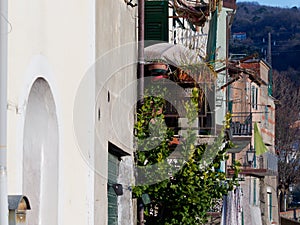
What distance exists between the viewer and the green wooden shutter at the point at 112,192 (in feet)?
36.4

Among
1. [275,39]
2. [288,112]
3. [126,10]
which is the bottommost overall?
[126,10]

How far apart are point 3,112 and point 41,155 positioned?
2085mm

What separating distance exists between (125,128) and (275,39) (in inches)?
5291

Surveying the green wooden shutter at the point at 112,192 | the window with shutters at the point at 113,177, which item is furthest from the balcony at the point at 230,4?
the green wooden shutter at the point at 112,192

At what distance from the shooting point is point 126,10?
12320mm

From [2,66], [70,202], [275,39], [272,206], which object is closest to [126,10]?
[70,202]

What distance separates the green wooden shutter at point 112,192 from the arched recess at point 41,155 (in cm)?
305

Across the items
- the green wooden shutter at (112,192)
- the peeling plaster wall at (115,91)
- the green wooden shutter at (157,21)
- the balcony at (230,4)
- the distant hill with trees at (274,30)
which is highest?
the distant hill with trees at (274,30)

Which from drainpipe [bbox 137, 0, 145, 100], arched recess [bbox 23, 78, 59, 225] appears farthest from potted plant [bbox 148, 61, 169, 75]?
arched recess [bbox 23, 78, 59, 225]

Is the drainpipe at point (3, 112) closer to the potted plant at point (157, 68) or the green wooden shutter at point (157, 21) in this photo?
the potted plant at point (157, 68)

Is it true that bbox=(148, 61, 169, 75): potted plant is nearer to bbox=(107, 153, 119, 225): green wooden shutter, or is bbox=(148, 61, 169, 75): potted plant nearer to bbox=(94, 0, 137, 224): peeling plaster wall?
bbox=(94, 0, 137, 224): peeling plaster wall

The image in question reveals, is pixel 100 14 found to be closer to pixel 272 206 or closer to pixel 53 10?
pixel 53 10

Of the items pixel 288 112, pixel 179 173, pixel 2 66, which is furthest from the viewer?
pixel 288 112

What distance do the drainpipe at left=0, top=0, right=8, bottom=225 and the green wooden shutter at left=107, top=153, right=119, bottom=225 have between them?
5259 millimetres
